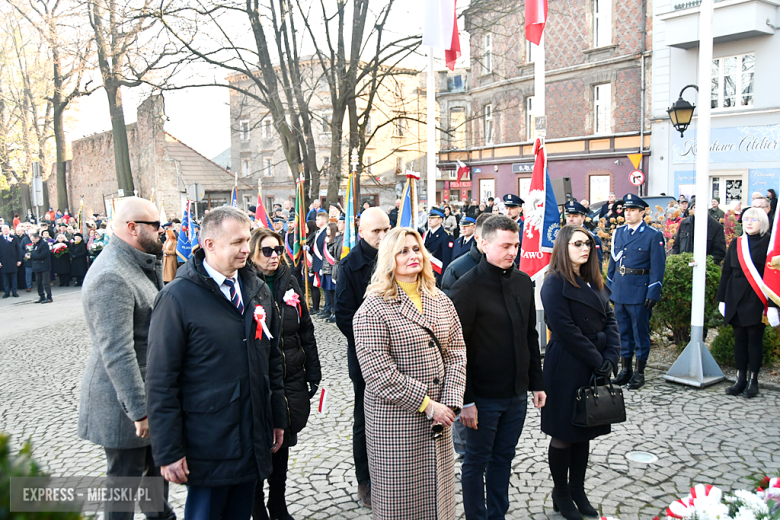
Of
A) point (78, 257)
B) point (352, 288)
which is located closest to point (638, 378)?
point (352, 288)

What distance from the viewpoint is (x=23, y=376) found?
8.19m

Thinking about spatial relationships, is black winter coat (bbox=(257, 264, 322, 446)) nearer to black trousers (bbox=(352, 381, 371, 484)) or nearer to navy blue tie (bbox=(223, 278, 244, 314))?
black trousers (bbox=(352, 381, 371, 484))

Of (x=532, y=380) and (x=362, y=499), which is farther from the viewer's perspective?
(x=362, y=499)

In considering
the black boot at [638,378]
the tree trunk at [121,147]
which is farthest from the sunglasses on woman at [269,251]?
the tree trunk at [121,147]

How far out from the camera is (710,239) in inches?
400

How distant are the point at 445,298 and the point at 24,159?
4320 centimetres

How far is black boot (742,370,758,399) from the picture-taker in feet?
20.3

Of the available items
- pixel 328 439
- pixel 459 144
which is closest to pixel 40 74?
pixel 459 144

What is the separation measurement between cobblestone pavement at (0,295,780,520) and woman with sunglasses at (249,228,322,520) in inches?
13.2

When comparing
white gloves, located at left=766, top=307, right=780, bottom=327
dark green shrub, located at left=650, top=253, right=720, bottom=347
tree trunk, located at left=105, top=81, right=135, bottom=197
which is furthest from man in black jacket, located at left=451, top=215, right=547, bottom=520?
tree trunk, located at left=105, top=81, right=135, bottom=197

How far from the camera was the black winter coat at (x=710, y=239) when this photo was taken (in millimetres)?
10039

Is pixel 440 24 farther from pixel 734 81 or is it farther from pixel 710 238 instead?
pixel 734 81

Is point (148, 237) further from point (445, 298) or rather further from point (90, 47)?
point (90, 47)

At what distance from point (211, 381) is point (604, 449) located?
3557 mm
